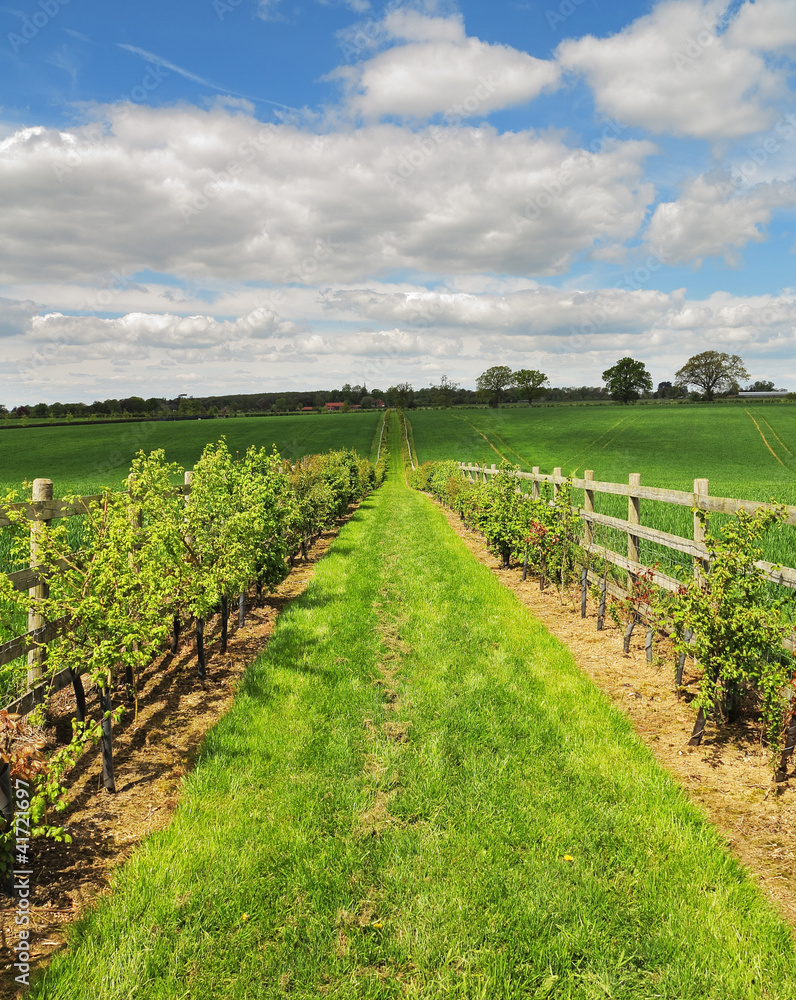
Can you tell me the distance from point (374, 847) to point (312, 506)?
32.3ft

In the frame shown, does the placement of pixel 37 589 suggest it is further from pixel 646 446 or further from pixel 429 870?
pixel 646 446

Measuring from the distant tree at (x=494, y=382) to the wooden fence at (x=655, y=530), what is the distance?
11764 cm

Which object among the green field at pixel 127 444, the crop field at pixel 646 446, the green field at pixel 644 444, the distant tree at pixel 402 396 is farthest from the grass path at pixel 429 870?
the distant tree at pixel 402 396

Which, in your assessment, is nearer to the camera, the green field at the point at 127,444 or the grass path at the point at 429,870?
the grass path at the point at 429,870

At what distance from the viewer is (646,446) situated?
45.7 meters

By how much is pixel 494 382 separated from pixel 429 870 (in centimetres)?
12828

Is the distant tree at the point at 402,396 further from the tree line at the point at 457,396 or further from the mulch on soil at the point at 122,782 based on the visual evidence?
the mulch on soil at the point at 122,782

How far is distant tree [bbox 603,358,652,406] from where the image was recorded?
329ft

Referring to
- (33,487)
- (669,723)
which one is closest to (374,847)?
(669,723)

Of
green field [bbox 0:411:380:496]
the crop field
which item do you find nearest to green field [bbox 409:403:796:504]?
the crop field

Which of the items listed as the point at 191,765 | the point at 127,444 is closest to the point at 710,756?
the point at 191,765

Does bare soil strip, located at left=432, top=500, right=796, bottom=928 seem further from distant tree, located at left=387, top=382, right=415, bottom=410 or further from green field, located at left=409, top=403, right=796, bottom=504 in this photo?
distant tree, located at left=387, top=382, right=415, bottom=410

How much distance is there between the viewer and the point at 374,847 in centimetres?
338

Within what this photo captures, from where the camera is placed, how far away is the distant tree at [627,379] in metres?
100
